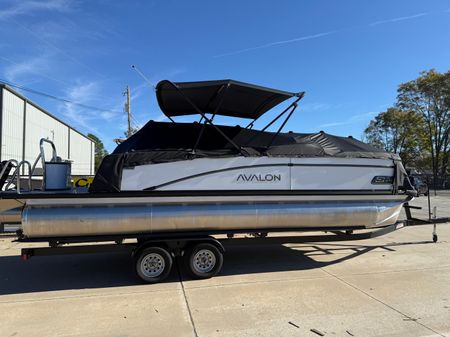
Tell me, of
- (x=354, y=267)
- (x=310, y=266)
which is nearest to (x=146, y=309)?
(x=310, y=266)

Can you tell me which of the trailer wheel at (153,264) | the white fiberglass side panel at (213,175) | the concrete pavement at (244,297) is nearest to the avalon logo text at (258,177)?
the white fiberglass side panel at (213,175)

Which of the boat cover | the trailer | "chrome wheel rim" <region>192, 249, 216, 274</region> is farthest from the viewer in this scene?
"chrome wheel rim" <region>192, 249, 216, 274</region>

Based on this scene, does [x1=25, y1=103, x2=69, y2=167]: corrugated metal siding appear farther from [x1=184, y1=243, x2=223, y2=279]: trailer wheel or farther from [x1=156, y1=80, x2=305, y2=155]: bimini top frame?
[x1=184, y1=243, x2=223, y2=279]: trailer wheel

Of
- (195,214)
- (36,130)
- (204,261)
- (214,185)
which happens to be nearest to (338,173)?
(214,185)

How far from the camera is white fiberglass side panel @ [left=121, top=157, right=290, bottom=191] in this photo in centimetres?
631

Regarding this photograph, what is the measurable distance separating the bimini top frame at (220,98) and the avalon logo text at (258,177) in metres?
0.42

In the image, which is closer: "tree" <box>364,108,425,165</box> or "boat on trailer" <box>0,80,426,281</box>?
"boat on trailer" <box>0,80,426,281</box>

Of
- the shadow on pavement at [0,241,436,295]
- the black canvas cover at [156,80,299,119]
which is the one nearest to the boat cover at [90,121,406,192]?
the black canvas cover at [156,80,299,119]

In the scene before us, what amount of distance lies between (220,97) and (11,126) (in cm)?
1817

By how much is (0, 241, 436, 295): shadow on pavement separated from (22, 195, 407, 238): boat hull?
87 centimetres

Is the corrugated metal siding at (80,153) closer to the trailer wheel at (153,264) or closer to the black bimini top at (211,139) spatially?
the black bimini top at (211,139)

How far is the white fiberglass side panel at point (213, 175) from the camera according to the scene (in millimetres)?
6312

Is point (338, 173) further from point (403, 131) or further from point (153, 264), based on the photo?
point (403, 131)

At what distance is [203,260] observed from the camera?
6465 millimetres
